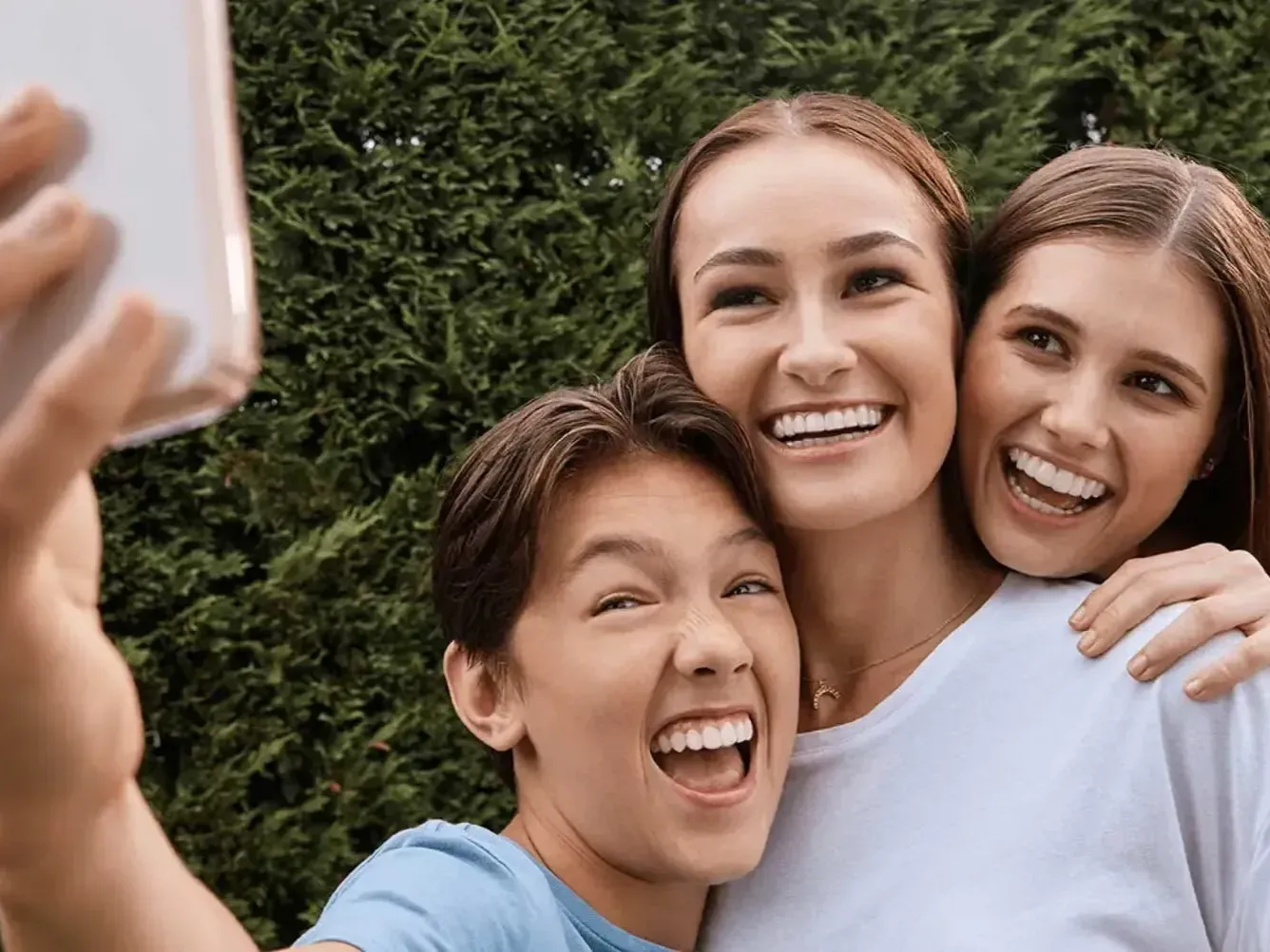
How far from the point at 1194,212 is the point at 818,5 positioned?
7.00 feet

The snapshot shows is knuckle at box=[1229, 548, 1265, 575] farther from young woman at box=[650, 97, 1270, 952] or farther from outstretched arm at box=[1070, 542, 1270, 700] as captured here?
young woman at box=[650, 97, 1270, 952]

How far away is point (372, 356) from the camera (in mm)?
3350

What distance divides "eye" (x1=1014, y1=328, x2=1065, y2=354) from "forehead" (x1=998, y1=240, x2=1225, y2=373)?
46 millimetres

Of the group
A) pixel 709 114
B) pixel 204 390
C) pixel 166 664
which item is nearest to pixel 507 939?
pixel 204 390

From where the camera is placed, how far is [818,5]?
12.2ft

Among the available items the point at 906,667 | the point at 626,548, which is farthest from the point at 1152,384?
the point at 626,548

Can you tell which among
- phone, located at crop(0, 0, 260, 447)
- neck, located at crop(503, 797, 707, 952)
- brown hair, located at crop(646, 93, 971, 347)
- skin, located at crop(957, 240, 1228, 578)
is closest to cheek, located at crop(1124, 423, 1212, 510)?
skin, located at crop(957, 240, 1228, 578)

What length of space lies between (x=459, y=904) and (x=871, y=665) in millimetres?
677

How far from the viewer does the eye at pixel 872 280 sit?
176cm

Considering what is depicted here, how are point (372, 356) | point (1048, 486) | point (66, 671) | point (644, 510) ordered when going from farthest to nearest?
1. point (372, 356)
2. point (1048, 486)
3. point (644, 510)
4. point (66, 671)

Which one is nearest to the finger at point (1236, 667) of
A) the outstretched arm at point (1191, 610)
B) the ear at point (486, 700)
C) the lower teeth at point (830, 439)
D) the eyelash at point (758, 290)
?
the outstretched arm at point (1191, 610)

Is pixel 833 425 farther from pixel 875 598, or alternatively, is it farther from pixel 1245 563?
pixel 1245 563

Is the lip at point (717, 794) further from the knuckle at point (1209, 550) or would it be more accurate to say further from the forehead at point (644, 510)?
the knuckle at point (1209, 550)

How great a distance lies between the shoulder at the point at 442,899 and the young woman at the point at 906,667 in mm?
325
